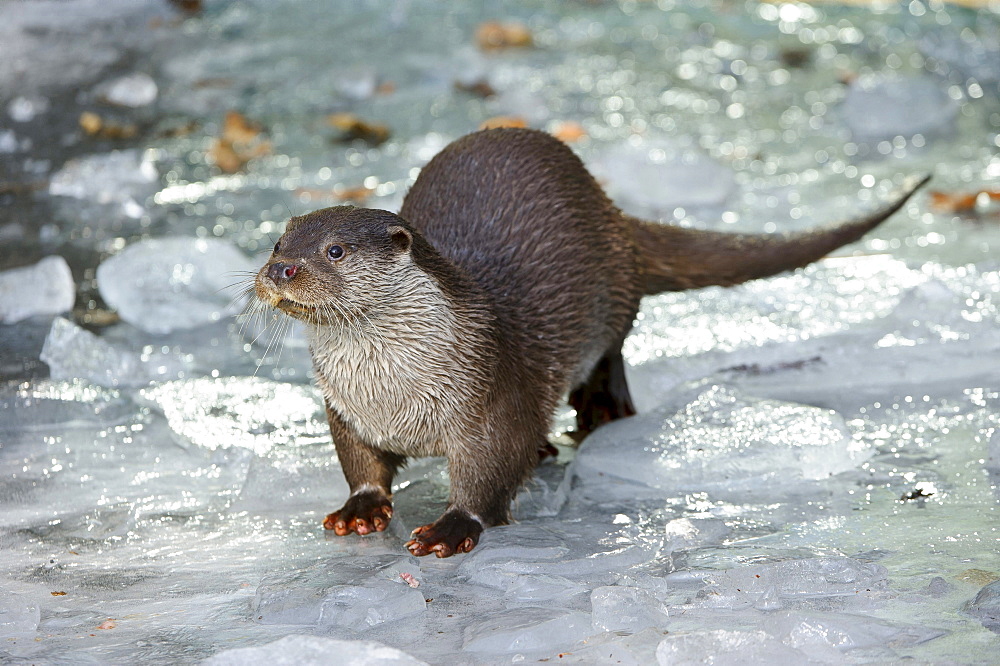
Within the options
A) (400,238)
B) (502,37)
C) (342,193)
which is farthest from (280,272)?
(502,37)

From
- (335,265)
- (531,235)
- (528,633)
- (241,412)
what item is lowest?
(241,412)

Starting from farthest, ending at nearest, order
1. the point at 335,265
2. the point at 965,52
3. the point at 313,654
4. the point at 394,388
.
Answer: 1. the point at 965,52
2. the point at 394,388
3. the point at 335,265
4. the point at 313,654

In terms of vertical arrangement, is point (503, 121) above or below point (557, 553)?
below

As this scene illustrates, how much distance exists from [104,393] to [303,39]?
3123mm

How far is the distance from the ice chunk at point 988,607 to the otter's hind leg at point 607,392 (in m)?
0.95

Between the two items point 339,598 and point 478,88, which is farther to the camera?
point 478,88

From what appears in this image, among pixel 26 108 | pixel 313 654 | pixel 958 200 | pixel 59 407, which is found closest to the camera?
pixel 313 654

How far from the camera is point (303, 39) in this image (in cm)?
534

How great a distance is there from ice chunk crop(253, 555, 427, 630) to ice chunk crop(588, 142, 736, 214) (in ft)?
6.82

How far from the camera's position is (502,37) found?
528 cm

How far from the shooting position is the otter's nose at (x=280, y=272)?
1804 mm

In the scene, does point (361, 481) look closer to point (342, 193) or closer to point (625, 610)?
point (625, 610)

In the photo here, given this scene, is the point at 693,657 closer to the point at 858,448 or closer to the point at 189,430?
the point at 858,448

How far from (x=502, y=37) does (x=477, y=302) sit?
11.3 ft
